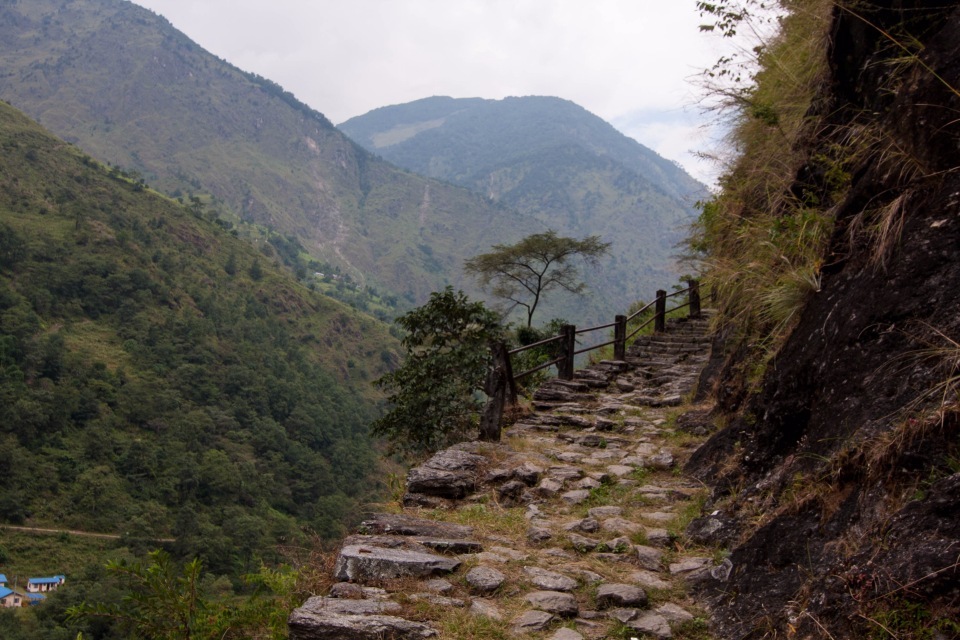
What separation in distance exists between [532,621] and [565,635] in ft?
0.67

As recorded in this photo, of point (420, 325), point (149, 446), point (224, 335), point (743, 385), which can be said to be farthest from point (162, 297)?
point (743, 385)

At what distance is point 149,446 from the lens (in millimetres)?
62875

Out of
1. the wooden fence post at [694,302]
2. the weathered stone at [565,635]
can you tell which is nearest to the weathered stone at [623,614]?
the weathered stone at [565,635]

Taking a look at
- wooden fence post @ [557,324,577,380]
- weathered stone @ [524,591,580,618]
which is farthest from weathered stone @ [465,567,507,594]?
wooden fence post @ [557,324,577,380]

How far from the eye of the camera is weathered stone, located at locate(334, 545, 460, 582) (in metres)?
3.84

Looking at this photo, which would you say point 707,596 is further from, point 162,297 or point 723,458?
point 162,297

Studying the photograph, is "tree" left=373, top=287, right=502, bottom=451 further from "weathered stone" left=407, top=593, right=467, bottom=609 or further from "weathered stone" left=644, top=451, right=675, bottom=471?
"weathered stone" left=407, top=593, right=467, bottom=609

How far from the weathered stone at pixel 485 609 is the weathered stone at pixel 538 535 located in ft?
3.13

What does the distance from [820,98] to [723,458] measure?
296 cm

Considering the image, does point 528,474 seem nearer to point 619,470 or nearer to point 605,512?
point 619,470

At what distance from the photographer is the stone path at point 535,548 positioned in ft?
10.8

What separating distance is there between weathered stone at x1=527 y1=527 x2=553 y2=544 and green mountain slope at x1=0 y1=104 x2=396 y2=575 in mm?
36234

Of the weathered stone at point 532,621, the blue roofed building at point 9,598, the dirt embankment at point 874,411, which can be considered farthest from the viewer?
the blue roofed building at point 9,598

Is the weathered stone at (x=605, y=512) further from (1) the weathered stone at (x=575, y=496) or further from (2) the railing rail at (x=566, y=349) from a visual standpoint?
(2) the railing rail at (x=566, y=349)
